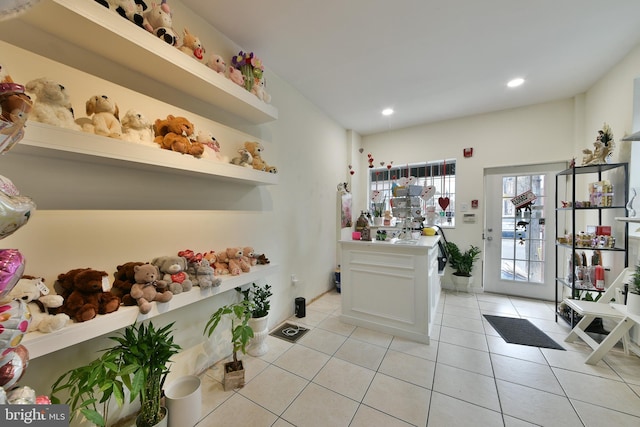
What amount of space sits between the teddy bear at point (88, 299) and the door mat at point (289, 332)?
162cm

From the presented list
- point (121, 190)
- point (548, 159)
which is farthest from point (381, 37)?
point (548, 159)

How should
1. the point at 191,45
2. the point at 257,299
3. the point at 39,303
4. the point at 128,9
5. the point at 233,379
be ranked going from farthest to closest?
the point at 257,299
the point at 233,379
the point at 191,45
the point at 128,9
the point at 39,303

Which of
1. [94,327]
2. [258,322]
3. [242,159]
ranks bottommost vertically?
[258,322]

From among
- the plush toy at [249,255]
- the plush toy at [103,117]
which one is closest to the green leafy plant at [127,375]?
the plush toy at [249,255]

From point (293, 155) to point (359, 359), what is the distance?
2324 millimetres

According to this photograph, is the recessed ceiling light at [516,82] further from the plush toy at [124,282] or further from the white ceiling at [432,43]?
the plush toy at [124,282]

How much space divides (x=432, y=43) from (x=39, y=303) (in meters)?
3.24

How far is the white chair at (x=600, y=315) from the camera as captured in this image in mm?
1911

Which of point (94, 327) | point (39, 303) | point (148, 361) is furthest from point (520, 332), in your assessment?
point (39, 303)

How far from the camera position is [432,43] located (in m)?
2.10

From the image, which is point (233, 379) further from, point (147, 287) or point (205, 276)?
point (147, 287)

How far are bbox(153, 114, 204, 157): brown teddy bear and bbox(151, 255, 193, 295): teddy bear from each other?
0.70 metres

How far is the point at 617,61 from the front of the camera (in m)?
2.37

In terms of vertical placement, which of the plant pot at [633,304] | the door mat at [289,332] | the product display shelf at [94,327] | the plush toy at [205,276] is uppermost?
the plush toy at [205,276]
